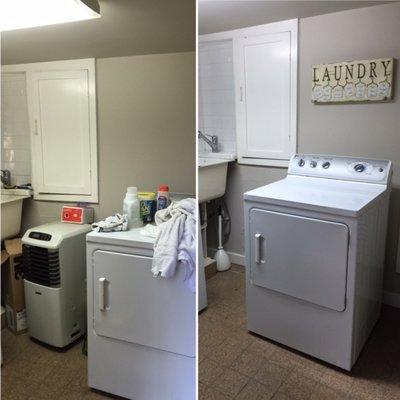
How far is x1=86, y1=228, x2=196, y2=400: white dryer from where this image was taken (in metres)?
1.08

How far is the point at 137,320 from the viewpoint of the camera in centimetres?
111

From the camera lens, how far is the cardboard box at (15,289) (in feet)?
3.99

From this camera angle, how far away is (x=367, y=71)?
1.07 meters

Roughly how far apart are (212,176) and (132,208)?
0.30m

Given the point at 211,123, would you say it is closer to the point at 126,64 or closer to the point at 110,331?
the point at 126,64

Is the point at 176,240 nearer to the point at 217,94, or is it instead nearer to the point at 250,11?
the point at 217,94

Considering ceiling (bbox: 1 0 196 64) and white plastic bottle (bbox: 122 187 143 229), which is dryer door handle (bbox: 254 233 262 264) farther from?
ceiling (bbox: 1 0 196 64)

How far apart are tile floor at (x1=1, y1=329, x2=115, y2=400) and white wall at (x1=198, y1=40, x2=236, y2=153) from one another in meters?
0.83

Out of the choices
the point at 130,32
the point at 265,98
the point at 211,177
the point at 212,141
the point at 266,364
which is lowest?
the point at 266,364

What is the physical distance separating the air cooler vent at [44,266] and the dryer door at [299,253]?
2.17 ft

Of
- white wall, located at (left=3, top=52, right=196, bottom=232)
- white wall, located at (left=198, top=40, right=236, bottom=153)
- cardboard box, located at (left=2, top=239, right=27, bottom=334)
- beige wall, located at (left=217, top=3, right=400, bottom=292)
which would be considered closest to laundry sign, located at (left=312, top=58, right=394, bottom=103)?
beige wall, located at (left=217, top=3, right=400, bottom=292)

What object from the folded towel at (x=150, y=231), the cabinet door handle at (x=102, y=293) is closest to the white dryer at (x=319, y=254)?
the folded towel at (x=150, y=231)

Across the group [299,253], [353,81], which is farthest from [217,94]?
[299,253]

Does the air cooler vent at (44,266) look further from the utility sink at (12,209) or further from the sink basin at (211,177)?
the sink basin at (211,177)
